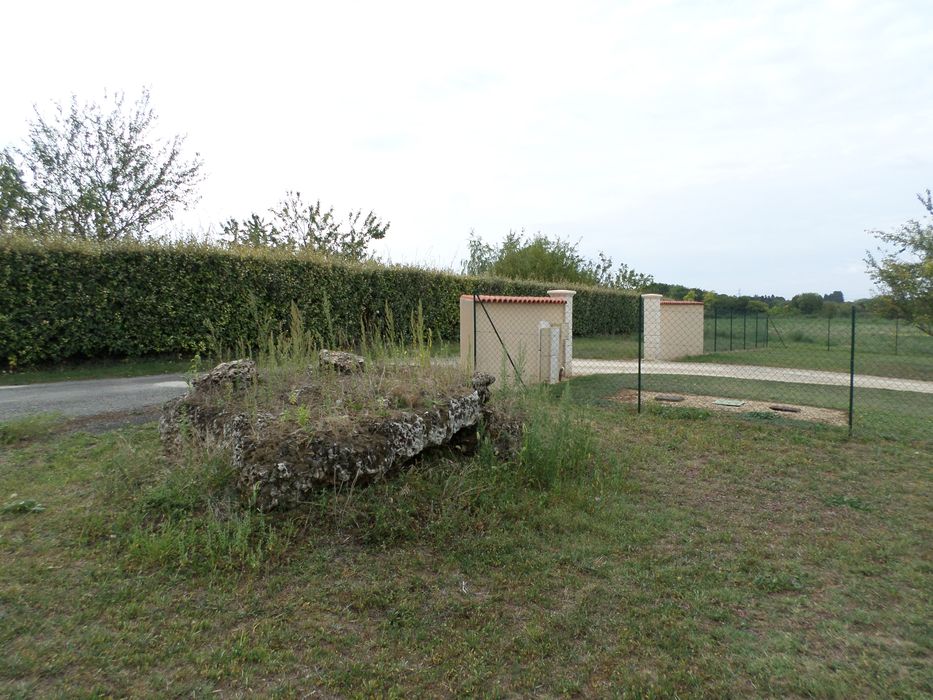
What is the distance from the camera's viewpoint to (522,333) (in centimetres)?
1027

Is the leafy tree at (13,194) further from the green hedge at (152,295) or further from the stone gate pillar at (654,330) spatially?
the stone gate pillar at (654,330)

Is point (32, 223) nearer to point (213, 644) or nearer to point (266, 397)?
point (266, 397)

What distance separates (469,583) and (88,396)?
7.43m

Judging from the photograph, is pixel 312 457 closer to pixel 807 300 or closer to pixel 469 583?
pixel 469 583

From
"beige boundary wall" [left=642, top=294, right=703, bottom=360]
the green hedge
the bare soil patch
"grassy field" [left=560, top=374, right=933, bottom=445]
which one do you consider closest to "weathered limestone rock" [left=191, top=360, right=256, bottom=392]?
the green hedge

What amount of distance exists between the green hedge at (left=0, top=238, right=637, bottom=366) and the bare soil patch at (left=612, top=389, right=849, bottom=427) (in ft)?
16.3

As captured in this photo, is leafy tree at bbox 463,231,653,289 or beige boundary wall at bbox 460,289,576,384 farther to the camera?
leafy tree at bbox 463,231,653,289

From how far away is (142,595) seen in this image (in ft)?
9.89

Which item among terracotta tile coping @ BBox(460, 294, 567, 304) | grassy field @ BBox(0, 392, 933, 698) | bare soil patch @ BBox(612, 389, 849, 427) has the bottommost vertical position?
grassy field @ BBox(0, 392, 933, 698)

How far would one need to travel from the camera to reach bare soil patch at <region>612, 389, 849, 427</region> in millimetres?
7707

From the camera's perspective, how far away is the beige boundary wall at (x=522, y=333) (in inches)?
382

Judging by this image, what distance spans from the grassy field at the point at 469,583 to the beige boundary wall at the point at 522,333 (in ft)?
15.0

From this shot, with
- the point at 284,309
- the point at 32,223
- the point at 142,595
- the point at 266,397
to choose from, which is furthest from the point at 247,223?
the point at 142,595

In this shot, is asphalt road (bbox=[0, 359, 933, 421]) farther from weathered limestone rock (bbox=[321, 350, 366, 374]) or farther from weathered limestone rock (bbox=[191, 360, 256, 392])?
weathered limestone rock (bbox=[321, 350, 366, 374])
